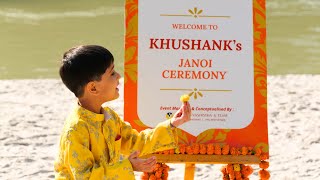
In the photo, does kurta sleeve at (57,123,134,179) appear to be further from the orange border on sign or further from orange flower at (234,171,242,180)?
orange flower at (234,171,242,180)

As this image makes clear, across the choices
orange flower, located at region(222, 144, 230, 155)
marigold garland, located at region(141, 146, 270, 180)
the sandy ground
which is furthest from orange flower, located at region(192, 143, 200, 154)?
the sandy ground

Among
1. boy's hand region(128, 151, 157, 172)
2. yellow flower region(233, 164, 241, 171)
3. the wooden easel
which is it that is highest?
boy's hand region(128, 151, 157, 172)

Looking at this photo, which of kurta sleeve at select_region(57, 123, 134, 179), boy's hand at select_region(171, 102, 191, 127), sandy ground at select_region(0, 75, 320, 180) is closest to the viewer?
kurta sleeve at select_region(57, 123, 134, 179)

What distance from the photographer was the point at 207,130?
3.48 meters

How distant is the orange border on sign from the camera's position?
136 inches

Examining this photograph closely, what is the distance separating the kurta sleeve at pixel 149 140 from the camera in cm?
309

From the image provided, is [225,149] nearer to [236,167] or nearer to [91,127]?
[236,167]

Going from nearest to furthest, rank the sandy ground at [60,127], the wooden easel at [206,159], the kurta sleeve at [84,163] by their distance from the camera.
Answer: the kurta sleeve at [84,163], the wooden easel at [206,159], the sandy ground at [60,127]

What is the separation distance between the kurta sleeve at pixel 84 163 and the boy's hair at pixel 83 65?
0.63 ft

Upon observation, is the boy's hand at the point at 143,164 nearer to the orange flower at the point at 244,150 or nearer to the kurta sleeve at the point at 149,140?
the kurta sleeve at the point at 149,140

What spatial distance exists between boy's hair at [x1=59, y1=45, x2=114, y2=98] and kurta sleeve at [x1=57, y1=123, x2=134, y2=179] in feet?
0.63

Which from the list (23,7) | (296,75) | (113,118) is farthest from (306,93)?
(23,7)

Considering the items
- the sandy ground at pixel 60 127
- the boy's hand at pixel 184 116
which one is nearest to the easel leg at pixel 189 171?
the boy's hand at pixel 184 116

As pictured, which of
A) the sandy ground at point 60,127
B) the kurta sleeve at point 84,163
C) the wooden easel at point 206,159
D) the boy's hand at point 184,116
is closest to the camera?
the kurta sleeve at point 84,163
